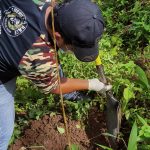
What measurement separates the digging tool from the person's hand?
6cm

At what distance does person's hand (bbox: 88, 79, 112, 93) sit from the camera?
3.05m

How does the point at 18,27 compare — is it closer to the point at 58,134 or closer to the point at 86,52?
the point at 86,52

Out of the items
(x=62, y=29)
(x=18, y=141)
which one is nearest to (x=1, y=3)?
(x=62, y=29)

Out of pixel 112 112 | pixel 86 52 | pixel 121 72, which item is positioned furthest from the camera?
pixel 121 72

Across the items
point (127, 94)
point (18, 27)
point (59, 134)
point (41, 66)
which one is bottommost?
point (59, 134)

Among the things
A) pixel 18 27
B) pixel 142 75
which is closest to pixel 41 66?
pixel 18 27

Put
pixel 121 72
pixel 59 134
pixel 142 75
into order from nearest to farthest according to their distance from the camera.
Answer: pixel 142 75
pixel 59 134
pixel 121 72

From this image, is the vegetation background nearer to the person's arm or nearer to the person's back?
the person's arm

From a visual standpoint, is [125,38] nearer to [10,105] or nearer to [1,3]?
[10,105]

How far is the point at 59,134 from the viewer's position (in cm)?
344

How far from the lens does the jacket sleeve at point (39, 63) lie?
2.36 meters

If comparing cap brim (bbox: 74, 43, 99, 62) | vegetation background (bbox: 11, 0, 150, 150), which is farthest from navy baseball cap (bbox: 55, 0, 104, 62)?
vegetation background (bbox: 11, 0, 150, 150)

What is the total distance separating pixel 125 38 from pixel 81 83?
4.80 feet

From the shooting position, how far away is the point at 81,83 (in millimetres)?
2916
